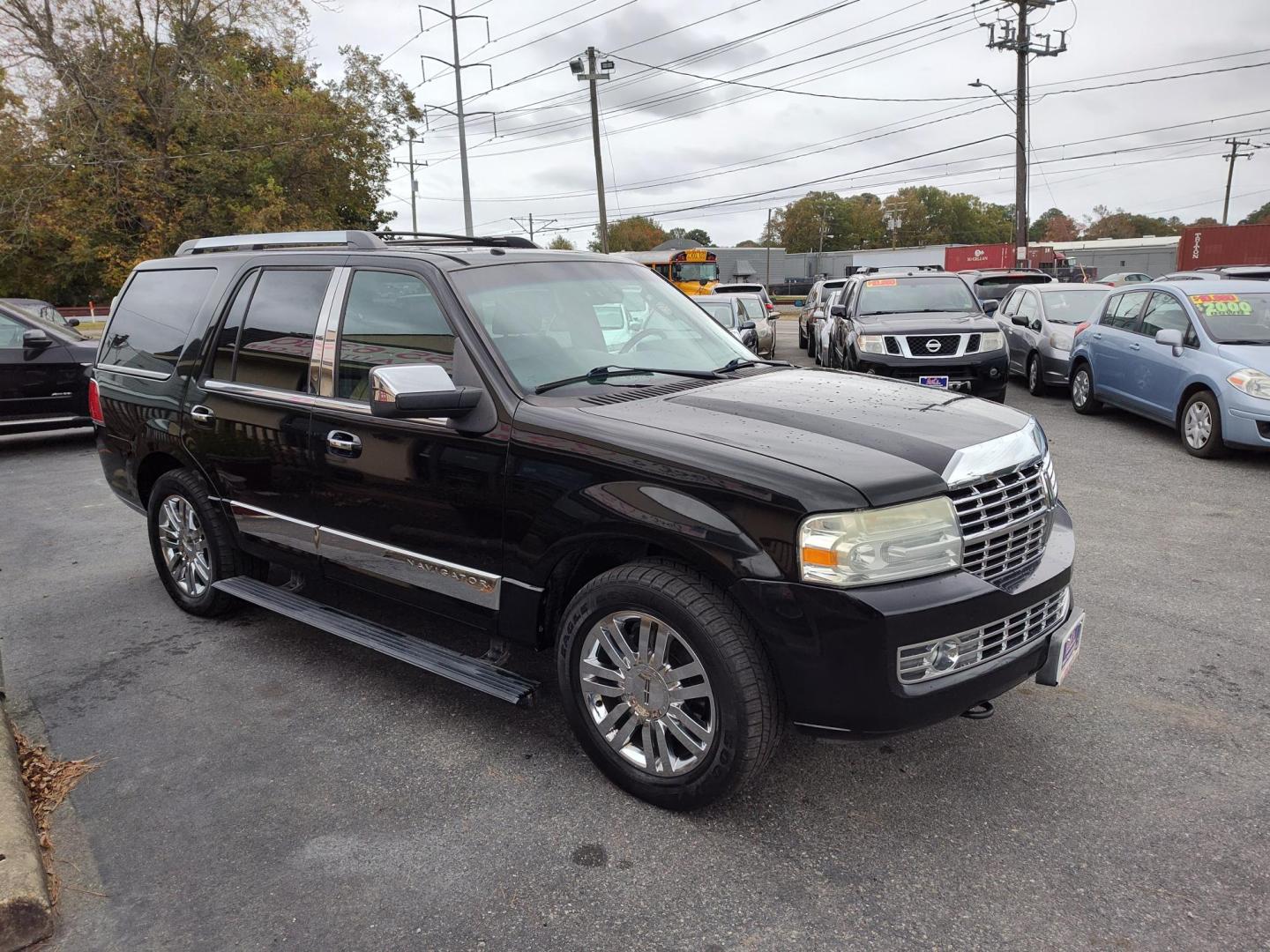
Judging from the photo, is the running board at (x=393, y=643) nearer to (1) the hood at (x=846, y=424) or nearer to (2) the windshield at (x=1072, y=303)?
(1) the hood at (x=846, y=424)

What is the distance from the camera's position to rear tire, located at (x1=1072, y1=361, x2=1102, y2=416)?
11133 mm

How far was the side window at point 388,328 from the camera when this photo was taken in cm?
361

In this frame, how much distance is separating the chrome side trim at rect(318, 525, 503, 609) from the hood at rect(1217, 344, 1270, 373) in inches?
301

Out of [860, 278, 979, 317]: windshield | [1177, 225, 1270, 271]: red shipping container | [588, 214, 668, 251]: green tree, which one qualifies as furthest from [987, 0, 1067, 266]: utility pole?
[588, 214, 668, 251]: green tree

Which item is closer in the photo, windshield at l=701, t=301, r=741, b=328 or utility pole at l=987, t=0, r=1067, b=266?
windshield at l=701, t=301, r=741, b=328

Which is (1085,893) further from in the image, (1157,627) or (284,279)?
(284,279)

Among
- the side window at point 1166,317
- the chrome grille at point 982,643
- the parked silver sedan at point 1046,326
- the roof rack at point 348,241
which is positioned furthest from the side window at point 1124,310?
the chrome grille at point 982,643

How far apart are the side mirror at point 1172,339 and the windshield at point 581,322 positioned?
649 cm

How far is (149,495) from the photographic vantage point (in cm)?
513

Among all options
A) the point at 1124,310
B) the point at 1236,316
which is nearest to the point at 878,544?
the point at 1236,316

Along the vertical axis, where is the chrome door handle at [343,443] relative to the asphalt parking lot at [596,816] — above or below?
above

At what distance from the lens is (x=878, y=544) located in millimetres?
2676

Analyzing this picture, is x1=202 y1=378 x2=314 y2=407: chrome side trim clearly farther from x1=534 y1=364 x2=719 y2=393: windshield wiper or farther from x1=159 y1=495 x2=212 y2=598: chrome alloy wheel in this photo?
x1=534 y1=364 x2=719 y2=393: windshield wiper

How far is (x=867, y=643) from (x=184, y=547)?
3852mm
